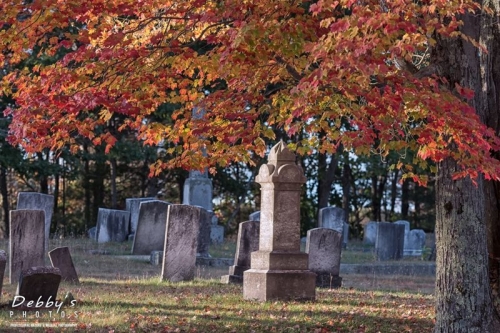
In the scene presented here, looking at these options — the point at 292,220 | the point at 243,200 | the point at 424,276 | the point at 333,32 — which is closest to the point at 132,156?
the point at 243,200

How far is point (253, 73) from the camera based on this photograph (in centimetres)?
1060

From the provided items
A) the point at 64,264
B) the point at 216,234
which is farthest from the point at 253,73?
the point at 216,234

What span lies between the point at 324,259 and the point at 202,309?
16.3 feet

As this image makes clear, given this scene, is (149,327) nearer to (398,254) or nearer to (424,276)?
(424,276)

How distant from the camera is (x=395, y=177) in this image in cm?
4175

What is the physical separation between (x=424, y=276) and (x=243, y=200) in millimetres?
18488

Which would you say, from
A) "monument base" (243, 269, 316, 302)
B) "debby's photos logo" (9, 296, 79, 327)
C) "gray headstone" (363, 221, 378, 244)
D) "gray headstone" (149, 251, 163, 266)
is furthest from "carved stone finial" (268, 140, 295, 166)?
"gray headstone" (363, 221, 378, 244)

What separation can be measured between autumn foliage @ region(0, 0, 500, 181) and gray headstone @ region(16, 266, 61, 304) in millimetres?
1685

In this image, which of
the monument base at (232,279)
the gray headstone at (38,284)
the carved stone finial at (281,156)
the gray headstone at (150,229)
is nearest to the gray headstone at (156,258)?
the gray headstone at (150,229)

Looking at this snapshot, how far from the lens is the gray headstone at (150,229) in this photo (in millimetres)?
21078

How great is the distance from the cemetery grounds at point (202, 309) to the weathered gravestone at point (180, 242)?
28cm

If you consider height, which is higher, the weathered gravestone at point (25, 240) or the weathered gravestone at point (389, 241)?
the weathered gravestone at point (389, 241)

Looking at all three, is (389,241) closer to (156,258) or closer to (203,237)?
(203,237)

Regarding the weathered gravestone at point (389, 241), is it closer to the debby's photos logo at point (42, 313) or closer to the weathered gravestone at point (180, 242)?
the weathered gravestone at point (180, 242)
